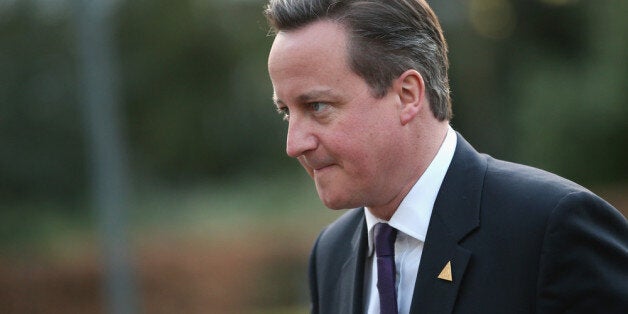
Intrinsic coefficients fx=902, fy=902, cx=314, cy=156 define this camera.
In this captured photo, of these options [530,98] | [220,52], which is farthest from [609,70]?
[220,52]

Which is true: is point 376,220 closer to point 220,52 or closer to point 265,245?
point 265,245

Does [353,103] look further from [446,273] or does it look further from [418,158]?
[446,273]

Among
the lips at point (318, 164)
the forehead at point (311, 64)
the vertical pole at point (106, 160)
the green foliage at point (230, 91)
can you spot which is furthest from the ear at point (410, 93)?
the green foliage at point (230, 91)

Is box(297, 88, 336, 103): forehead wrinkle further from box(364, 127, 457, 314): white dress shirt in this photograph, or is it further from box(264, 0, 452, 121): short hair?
box(364, 127, 457, 314): white dress shirt

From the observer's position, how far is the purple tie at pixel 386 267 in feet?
9.07

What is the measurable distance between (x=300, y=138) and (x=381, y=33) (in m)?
0.43

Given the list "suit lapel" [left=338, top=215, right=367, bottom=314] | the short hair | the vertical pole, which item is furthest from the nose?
the vertical pole

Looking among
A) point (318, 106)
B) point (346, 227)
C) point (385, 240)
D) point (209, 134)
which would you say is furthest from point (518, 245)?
point (209, 134)

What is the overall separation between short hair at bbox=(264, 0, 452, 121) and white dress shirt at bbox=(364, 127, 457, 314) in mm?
164

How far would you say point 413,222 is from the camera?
112 inches

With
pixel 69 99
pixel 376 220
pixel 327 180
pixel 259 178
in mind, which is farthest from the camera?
pixel 259 178

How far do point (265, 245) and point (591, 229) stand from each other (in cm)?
1152

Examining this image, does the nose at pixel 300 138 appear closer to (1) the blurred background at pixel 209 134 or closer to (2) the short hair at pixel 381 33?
(2) the short hair at pixel 381 33

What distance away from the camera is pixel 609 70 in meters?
12.9
